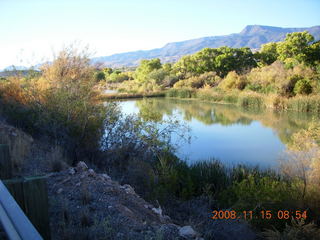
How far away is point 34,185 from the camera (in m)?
1.89

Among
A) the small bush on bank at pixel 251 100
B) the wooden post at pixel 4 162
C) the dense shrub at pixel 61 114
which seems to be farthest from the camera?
the small bush on bank at pixel 251 100

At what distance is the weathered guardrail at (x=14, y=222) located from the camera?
1297mm

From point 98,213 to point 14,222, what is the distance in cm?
235

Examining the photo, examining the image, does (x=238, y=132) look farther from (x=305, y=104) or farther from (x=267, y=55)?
(x=267, y=55)

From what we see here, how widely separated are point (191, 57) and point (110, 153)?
39.5 meters

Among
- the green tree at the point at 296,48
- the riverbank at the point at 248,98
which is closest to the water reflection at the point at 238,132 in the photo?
the riverbank at the point at 248,98

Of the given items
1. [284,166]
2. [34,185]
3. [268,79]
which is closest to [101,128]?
[284,166]

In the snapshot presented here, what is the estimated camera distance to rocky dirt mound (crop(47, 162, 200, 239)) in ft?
10.0

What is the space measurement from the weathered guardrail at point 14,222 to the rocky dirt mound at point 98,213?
4.62 feet

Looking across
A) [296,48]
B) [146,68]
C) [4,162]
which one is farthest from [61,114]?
[146,68]

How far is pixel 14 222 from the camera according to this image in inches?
55.4

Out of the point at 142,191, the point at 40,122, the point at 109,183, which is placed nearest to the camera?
the point at 109,183

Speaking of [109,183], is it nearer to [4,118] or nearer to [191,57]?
[4,118]
